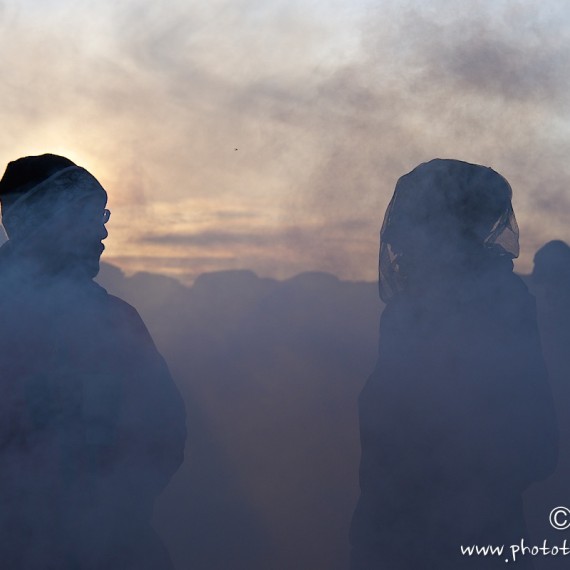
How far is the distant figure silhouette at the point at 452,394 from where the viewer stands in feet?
11.8

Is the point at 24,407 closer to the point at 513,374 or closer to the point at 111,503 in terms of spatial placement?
the point at 111,503

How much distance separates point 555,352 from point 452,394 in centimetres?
163

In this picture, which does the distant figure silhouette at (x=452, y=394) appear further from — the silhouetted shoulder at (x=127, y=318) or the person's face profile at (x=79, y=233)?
the person's face profile at (x=79, y=233)

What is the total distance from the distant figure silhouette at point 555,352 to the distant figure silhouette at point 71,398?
1.89m

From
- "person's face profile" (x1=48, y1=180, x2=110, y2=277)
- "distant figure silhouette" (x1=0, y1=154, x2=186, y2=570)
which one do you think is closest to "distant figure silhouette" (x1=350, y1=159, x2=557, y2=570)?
"distant figure silhouette" (x1=0, y1=154, x2=186, y2=570)

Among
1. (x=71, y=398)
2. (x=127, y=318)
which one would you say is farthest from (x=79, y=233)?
(x=71, y=398)

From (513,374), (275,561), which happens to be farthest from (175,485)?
(513,374)

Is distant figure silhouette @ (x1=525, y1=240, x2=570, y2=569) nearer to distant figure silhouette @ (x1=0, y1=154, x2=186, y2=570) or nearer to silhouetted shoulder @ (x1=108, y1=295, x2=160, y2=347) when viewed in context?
distant figure silhouette @ (x1=0, y1=154, x2=186, y2=570)

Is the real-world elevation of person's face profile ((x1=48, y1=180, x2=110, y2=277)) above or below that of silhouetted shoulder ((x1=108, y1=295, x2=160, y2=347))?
above

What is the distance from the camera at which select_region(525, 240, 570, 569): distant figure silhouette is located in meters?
4.64

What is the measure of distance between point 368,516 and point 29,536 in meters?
1.25

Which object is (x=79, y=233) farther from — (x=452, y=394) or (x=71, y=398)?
(x=452, y=394)

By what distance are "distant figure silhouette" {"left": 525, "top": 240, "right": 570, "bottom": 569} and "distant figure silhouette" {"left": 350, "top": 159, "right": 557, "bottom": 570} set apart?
0.92 m

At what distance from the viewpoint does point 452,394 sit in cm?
379
